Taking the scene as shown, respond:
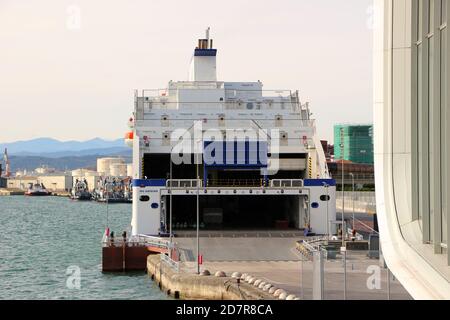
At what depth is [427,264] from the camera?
46.5ft

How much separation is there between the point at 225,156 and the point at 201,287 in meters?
19.0

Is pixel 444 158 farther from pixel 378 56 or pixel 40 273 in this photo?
pixel 40 273

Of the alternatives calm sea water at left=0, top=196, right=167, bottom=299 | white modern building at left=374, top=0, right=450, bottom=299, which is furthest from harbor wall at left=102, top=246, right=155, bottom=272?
white modern building at left=374, top=0, right=450, bottom=299

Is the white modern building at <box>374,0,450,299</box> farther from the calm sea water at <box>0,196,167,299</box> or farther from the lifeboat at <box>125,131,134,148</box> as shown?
the lifeboat at <box>125,131,134,148</box>

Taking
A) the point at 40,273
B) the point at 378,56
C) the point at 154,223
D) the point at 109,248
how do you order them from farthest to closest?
1. the point at 154,223
2. the point at 40,273
3. the point at 109,248
4. the point at 378,56

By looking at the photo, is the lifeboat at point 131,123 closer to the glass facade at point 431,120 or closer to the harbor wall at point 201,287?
the harbor wall at point 201,287

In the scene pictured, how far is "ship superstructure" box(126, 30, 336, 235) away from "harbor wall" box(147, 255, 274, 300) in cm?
1030

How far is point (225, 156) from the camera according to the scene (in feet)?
147

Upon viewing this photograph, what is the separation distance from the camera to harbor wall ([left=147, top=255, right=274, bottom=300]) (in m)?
23.8

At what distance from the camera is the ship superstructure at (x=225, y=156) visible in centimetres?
4128

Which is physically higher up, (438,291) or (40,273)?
(438,291)

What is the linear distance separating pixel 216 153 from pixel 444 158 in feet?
103

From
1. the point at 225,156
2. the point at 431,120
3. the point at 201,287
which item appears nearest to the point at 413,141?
the point at 431,120
